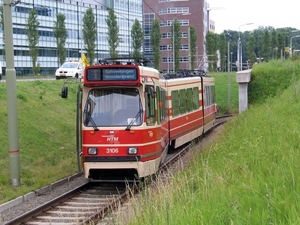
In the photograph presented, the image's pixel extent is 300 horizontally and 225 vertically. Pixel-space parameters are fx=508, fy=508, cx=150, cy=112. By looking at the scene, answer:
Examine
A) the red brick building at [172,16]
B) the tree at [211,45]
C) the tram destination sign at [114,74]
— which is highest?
the red brick building at [172,16]

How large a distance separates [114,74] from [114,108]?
79 centimetres

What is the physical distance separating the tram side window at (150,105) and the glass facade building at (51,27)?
5150 cm

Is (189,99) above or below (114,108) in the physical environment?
below

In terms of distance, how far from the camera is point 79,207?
1062 cm

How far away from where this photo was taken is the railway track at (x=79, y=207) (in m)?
9.34

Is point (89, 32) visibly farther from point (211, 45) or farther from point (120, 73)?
point (120, 73)

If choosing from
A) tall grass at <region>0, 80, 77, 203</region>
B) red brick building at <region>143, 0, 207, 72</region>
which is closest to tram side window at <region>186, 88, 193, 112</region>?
tall grass at <region>0, 80, 77, 203</region>

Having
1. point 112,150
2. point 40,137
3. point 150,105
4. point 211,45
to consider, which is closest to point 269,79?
point 40,137

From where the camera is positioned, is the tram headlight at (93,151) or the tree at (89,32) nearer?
the tram headlight at (93,151)

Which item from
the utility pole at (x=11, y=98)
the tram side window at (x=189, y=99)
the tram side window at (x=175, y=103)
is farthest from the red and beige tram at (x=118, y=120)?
the tram side window at (x=189, y=99)

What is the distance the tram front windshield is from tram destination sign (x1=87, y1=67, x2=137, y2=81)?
30 cm

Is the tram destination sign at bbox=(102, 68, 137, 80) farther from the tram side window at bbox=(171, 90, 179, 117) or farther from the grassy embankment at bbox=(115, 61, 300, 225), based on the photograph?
the tram side window at bbox=(171, 90, 179, 117)

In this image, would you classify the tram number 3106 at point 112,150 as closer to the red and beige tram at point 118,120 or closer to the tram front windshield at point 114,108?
the red and beige tram at point 118,120

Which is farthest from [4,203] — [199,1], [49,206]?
[199,1]
